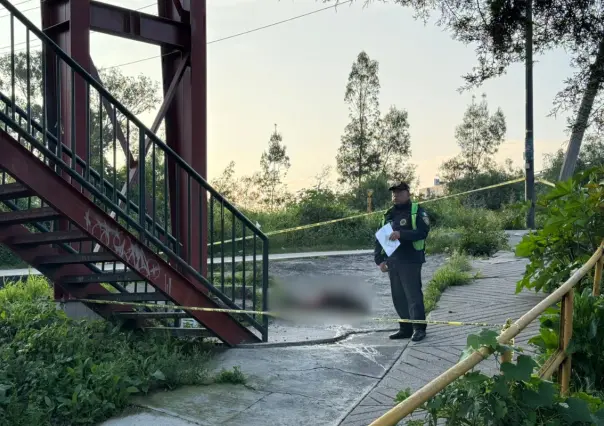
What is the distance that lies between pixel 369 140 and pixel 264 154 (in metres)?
5.07

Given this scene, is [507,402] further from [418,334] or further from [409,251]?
[409,251]

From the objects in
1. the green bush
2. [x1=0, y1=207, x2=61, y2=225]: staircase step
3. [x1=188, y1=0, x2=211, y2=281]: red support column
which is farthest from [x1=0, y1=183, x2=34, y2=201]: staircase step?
[x1=188, y1=0, x2=211, y2=281]: red support column

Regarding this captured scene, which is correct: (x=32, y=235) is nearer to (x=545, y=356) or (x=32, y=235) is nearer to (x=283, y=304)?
(x=283, y=304)

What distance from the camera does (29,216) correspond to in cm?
565

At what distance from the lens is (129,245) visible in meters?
5.78

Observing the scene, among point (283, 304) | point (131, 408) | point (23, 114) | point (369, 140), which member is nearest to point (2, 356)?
point (131, 408)

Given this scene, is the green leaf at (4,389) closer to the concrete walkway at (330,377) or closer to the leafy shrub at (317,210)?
the concrete walkway at (330,377)

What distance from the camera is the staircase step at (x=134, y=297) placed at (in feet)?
20.7

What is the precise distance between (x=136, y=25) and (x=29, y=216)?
265 cm

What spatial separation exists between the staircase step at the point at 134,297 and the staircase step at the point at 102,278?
24cm

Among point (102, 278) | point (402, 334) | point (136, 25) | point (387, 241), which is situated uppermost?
point (136, 25)

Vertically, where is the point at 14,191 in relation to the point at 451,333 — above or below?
above

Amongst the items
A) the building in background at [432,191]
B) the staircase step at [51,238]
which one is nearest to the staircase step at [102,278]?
the staircase step at [51,238]

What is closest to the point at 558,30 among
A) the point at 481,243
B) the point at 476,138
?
the point at 481,243
